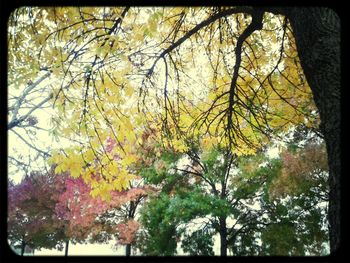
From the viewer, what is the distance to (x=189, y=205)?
11.5 m

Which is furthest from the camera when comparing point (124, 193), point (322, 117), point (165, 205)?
point (124, 193)

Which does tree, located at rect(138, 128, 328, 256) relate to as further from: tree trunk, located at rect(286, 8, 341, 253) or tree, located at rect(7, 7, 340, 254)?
tree trunk, located at rect(286, 8, 341, 253)

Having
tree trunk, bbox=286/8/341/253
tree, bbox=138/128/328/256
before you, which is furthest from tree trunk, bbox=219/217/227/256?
tree trunk, bbox=286/8/341/253

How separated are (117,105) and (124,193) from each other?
11204 millimetres

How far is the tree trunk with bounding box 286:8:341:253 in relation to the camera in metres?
1.68

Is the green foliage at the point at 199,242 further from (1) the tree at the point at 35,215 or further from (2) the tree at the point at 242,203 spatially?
(1) the tree at the point at 35,215

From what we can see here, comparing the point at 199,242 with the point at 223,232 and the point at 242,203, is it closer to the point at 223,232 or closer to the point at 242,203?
the point at 223,232

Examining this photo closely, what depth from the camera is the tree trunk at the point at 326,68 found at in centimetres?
168

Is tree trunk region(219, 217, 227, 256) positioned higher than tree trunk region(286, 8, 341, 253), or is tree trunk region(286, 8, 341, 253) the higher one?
tree trunk region(286, 8, 341, 253)

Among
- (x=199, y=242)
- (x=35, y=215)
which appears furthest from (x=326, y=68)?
(x=35, y=215)

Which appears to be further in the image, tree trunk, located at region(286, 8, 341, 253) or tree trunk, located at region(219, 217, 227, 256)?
tree trunk, located at region(219, 217, 227, 256)

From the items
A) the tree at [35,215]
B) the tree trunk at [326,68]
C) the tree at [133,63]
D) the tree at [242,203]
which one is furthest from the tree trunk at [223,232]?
the tree trunk at [326,68]
